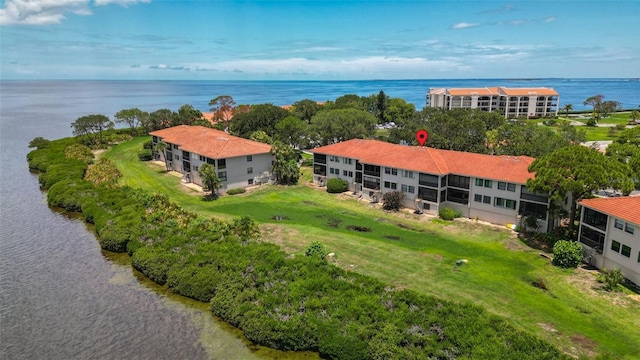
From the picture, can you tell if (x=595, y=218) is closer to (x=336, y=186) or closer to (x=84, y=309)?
(x=336, y=186)

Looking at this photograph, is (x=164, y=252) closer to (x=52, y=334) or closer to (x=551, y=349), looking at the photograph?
(x=52, y=334)

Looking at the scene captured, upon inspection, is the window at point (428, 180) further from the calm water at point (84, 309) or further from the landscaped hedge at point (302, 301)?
the calm water at point (84, 309)

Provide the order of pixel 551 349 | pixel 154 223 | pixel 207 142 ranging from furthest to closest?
1. pixel 207 142
2. pixel 154 223
3. pixel 551 349

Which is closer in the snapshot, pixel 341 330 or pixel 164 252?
pixel 341 330

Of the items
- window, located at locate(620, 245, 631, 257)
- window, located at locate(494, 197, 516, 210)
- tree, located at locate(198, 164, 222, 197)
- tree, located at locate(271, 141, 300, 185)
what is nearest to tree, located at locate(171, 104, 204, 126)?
tree, located at locate(271, 141, 300, 185)

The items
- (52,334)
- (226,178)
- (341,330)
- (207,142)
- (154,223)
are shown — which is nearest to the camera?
(341,330)

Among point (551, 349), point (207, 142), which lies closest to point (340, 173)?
point (207, 142)

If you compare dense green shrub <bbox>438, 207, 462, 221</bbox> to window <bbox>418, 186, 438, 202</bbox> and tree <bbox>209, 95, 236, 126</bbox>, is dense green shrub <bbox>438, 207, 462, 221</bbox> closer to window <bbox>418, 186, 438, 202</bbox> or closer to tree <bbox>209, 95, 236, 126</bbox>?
window <bbox>418, 186, 438, 202</bbox>
